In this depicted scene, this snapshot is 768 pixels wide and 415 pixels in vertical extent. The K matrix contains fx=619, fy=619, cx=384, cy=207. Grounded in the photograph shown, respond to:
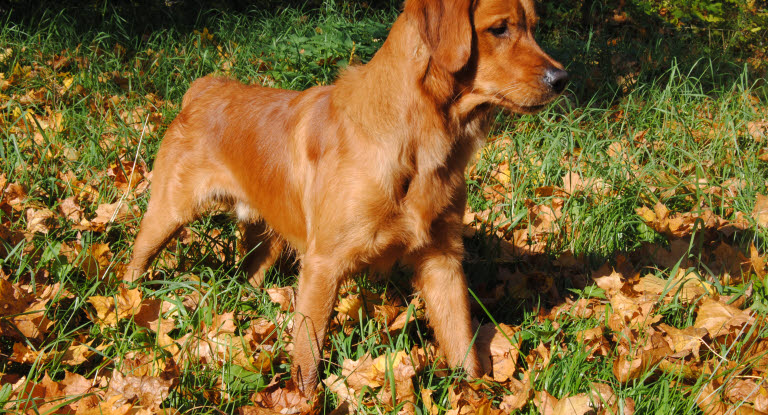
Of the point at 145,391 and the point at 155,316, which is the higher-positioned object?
the point at 145,391

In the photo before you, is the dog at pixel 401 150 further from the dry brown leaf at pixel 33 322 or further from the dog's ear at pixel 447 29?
the dry brown leaf at pixel 33 322

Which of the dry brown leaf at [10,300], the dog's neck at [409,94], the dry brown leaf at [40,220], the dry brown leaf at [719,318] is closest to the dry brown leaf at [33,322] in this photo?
the dry brown leaf at [10,300]

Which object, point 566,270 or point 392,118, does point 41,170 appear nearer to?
point 392,118

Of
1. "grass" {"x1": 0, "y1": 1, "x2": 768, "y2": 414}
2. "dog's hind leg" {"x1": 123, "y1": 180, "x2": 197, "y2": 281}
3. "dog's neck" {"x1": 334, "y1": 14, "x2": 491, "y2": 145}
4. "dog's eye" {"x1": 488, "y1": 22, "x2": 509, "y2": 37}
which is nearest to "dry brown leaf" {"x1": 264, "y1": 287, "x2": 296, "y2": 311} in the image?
"grass" {"x1": 0, "y1": 1, "x2": 768, "y2": 414}

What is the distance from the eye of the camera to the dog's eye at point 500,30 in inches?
101

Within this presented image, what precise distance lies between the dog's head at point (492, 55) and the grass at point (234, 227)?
38.2 inches

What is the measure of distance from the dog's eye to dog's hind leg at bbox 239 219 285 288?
197 centimetres

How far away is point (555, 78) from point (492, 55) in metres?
0.27

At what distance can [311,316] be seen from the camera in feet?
9.23

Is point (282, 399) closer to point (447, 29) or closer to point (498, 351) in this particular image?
point (498, 351)

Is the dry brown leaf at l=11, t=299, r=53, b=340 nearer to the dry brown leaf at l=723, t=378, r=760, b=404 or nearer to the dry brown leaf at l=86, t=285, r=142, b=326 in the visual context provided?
the dry brown leaf at l=86, t=285, r=142, b=326

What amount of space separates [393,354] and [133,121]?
130 inches

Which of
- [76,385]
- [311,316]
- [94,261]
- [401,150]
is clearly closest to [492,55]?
[401,150]

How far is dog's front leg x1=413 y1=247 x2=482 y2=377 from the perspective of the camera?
2951mm
